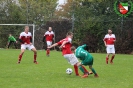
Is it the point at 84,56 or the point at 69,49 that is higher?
the point at 69,49

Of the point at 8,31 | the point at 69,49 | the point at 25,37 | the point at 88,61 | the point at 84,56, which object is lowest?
the point at 88,61

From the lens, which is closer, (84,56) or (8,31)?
(84,56)

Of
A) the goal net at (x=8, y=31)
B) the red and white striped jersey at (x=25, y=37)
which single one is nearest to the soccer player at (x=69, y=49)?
the red and white striped jersey at (x=25, y=37)

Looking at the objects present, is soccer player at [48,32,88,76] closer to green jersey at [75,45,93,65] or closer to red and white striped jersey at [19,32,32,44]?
green jersey at [75,45,93,65]

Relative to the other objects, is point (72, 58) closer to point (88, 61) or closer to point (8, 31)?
point (88, 61)

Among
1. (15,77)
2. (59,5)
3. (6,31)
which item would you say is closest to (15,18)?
(6,31)

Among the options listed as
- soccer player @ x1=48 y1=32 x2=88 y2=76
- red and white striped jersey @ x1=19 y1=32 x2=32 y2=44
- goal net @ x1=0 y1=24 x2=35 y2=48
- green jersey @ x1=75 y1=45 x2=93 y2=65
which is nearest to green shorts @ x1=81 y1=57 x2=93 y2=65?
green jersey @ x1=75 y1=45 x2=93 y2=65

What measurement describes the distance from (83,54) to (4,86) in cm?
367

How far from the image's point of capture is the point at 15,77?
13.3 m

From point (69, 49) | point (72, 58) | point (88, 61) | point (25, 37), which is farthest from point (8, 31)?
point (88, 61)

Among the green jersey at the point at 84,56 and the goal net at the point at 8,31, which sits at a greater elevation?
the goal net at the point at 8,31

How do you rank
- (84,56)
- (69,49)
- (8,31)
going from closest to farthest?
1. (84,56)
2. (69,49)
3. (8,31)

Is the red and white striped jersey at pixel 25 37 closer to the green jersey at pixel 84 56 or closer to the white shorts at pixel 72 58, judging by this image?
the white shorts at pixel 72 58

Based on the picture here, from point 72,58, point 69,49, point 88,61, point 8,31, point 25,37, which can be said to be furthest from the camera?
point 8,31
